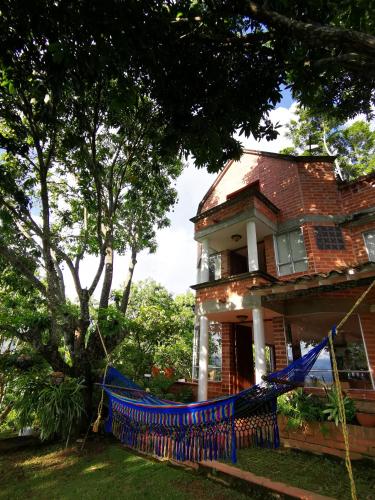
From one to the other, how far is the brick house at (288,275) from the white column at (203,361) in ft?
0.08

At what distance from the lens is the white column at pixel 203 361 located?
23.2 ft

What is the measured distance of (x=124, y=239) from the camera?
430 inches

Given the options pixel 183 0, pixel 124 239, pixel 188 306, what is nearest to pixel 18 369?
pixel 124 239

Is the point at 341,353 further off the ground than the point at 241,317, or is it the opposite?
the point at 241,317

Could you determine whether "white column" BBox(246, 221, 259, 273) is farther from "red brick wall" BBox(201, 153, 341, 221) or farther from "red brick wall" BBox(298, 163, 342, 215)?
"red brick wall" BBox(298, 163, 342, 215)

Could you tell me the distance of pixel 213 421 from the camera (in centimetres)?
367

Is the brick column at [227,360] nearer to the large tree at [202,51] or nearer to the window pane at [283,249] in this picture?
the window pane at [283,249]

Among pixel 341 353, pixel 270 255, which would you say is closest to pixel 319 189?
pixel 270 255

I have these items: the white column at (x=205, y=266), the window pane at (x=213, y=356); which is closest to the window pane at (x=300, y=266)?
the white column at (x=205, y=266)

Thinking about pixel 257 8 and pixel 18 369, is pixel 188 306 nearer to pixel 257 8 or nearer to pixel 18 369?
pixel 18 369

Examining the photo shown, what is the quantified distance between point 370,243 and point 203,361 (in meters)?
5.47

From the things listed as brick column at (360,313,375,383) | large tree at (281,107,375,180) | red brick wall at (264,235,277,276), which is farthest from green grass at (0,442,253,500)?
large tree at (281,107,375,180)

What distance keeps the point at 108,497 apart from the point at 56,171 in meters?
8.42

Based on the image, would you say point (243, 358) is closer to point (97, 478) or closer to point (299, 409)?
point (299, 409)
